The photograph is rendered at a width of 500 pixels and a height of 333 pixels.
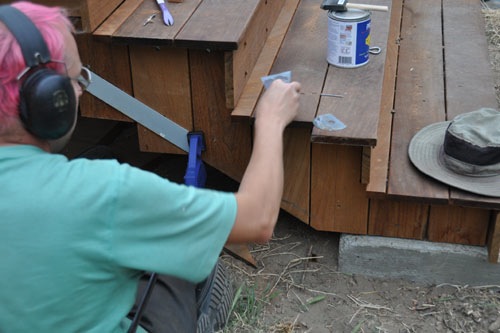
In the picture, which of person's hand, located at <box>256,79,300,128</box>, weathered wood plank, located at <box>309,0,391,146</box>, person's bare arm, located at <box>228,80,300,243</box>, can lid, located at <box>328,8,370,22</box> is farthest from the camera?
can lid, located at <box>328,8,370,22</box>

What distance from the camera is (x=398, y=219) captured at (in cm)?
277

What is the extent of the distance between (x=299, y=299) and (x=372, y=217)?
445mm

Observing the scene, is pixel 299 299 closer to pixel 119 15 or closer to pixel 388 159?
pixel 388 159

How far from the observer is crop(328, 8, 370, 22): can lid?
8.94 feet

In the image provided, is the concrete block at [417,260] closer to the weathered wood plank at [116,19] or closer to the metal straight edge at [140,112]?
the metal straight edge at [140,112]

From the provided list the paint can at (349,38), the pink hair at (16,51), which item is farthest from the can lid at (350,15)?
the pink hair at (16,51)

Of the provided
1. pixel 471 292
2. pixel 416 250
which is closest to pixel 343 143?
pixel 416 250

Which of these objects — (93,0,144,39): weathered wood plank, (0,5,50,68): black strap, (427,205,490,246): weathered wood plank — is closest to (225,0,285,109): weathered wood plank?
(93,0,144,39): weathered wood plank

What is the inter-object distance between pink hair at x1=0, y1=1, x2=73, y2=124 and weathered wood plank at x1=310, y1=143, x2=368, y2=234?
148cm

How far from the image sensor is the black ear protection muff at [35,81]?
130 cm

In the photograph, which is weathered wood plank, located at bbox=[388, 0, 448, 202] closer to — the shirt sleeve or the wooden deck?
the wooden deck

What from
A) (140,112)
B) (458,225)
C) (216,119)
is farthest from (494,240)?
(140,112)

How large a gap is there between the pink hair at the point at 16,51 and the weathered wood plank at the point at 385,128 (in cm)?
150

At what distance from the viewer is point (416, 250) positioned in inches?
110
